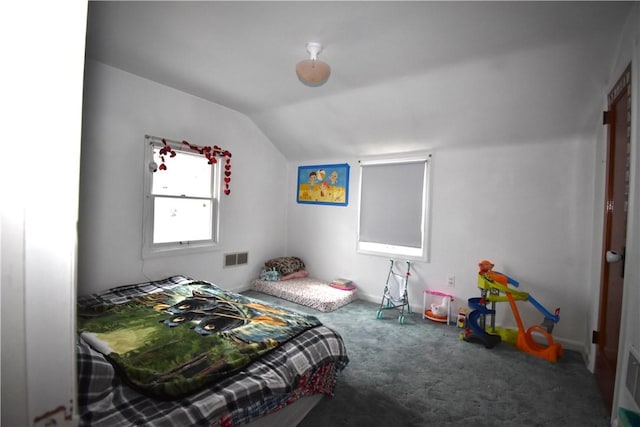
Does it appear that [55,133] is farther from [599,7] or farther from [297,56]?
[599,7]

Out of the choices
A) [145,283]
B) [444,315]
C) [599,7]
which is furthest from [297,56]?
[444,315]

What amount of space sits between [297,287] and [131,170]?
7.84ft

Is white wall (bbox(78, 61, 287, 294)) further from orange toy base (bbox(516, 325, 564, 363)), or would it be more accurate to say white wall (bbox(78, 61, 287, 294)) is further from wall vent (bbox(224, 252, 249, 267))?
orange toy base (bbox(516, 325, 564, 363))

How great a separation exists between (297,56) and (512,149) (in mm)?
2370

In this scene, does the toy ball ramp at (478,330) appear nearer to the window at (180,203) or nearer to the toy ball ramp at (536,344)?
the toy ball ramp at (536,344)

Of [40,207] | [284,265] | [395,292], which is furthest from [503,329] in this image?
[40,207]

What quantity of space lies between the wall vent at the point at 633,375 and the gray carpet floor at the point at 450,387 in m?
0.53

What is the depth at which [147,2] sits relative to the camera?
1909mm

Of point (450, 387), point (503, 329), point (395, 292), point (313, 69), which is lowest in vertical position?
point (450, 387)

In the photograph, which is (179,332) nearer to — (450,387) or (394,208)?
(450,387)

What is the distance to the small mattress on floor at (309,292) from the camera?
11.8 feet

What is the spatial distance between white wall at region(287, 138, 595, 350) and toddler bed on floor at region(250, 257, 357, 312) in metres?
0.59

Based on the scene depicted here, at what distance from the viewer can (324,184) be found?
4422 millimetres

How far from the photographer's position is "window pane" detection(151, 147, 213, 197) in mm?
3311
